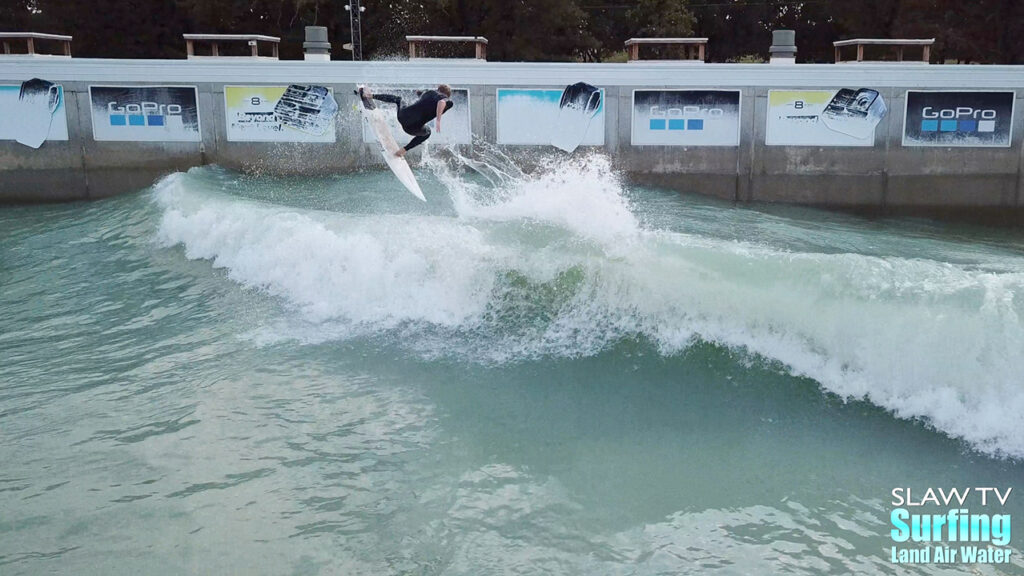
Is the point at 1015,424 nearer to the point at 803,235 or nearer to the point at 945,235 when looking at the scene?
the point at 803,235

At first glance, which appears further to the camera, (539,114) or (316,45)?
(316,45)

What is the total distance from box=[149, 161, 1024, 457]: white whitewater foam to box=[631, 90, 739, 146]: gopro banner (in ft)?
25.7

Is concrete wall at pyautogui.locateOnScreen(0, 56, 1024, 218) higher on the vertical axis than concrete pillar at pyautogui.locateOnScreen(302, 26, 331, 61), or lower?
lower

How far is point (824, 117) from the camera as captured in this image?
18.4 meters

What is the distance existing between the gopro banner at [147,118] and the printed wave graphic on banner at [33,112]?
0.75 m

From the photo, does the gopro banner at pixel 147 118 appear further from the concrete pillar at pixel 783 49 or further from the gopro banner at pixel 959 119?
the gopro banner at pixel 959 119

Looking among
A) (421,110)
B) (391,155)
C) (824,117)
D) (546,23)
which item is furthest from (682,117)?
(546,23)

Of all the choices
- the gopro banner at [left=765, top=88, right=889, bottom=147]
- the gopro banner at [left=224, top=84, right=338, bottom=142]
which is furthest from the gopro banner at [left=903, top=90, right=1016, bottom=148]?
the gopro banner at [left=224, top=84, right=338, bottom=142]

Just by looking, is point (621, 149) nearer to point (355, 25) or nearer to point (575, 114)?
point (575, 114)

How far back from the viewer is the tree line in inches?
1144

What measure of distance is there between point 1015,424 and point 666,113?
42.8 ft

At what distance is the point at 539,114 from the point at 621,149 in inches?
74.5

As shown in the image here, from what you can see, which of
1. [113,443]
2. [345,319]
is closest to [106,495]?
[113,443]

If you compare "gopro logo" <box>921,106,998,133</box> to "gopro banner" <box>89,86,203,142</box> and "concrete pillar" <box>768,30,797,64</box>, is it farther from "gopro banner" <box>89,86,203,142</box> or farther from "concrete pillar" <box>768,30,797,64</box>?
"gopro banner" <box>89,86,203,142</box>
